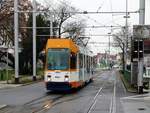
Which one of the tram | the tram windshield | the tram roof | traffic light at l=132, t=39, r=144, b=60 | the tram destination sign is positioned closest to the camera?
traffic light at l=132, t=39, r=144, b=60

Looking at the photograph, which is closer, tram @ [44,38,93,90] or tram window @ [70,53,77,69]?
tram @ [44,38,93,90]

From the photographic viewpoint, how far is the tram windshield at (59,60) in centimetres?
3281

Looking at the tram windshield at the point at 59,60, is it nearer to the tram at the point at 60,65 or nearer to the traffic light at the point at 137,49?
the tram at the point at 60,65

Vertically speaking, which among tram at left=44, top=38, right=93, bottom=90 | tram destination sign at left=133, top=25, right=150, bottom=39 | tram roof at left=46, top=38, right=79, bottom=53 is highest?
tram destination sign at left=133, top=25, right=150, bottom=39

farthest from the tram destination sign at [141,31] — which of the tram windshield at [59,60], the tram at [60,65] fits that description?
the tram windshield at [59,60]

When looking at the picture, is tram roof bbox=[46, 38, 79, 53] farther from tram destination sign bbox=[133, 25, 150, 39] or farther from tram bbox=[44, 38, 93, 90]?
tram destination sign bbox=[133, 25, 150, 39]

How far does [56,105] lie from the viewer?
2422cm

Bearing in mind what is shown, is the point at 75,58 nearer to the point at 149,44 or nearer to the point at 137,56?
the point at 137,56

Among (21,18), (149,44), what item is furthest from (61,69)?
(21,18)

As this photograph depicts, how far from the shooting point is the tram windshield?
32.8 meters

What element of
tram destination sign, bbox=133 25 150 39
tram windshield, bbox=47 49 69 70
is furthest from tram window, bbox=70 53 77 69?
tram destination sign, bbox=133 25 150 39

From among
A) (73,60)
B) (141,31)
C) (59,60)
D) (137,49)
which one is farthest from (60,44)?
(141,31)

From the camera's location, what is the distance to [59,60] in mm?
32875

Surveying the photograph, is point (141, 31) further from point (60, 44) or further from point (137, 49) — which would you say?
point (60, 44)
